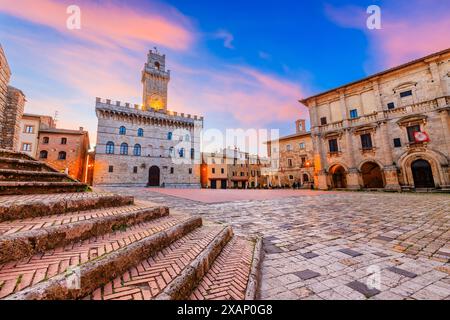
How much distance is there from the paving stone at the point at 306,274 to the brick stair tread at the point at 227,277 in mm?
675

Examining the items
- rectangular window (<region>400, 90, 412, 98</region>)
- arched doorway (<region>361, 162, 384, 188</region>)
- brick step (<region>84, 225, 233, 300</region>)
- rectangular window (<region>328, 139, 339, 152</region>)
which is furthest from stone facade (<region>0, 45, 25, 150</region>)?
arched doorway (<region>361, 162, 384, 188</region>)

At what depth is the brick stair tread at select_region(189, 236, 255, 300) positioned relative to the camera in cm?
200

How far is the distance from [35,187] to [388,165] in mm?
25778

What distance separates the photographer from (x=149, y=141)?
97.8ft

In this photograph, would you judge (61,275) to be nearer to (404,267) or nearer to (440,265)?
(404,267)

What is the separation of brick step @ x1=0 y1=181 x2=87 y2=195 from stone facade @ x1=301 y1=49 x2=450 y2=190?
2458 cm

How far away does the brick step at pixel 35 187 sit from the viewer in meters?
3.75

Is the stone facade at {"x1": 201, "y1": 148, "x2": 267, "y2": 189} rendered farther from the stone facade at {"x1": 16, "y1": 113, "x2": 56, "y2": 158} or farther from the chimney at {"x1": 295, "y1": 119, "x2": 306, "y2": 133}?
the stone facade at {"x1": 16, "y1": 113, "x2": 56, "y2": 158}

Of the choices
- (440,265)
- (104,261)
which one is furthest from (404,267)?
(104,261)

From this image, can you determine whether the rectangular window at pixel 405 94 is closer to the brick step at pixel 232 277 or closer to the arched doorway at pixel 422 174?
the arched doorway at pixel 422 174

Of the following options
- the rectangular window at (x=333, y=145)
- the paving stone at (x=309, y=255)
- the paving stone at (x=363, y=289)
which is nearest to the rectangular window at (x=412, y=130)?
the rectangular window at (x=333, y=145)

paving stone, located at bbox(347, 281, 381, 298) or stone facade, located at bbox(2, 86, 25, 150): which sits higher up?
stone facade, located at bbox(2, 86, 25, 150)

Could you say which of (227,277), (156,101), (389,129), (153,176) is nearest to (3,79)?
(227,277)

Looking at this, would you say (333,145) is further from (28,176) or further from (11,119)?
(11,119)
